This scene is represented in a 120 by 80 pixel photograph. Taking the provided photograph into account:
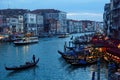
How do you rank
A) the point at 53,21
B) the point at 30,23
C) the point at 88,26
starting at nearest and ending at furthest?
1. the point at 30,23
2. the point at 53,21
3. the point at 88,26

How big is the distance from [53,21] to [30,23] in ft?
33.3

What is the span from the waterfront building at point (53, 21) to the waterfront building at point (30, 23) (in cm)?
659

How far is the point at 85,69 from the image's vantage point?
21844 mm

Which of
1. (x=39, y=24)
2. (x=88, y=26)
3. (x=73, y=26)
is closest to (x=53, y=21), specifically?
(x=39, y=24)

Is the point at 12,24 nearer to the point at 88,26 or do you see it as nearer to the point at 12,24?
the point at 12,24

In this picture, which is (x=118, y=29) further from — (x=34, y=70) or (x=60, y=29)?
(x=60, y=29)

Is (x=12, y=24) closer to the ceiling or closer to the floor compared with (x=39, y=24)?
closer to the ceiling

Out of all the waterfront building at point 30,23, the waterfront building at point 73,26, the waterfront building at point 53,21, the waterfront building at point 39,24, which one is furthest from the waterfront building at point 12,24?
the waterfront building at point 73,26

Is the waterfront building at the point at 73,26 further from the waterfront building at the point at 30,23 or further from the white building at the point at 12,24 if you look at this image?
the white building at the point at 12,24

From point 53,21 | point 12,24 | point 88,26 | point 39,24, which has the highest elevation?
point 53,21

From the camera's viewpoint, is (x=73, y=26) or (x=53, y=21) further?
(x=73, y=26)

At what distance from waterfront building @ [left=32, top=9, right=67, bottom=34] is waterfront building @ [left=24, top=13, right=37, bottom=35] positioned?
259 inches

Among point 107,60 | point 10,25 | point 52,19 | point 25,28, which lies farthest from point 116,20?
point 52,19

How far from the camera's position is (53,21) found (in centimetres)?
8356
